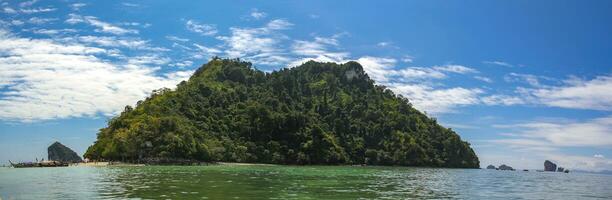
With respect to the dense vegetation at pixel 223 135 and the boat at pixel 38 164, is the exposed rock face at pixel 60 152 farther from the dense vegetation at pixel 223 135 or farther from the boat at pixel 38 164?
the boat at pixel 38 164

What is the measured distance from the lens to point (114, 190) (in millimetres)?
42719

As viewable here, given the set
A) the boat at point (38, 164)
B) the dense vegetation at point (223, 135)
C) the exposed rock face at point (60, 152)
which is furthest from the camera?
the exposed rock face at point (60, 152)

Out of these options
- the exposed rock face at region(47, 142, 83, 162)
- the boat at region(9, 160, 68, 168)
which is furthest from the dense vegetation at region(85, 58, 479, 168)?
the exposed rock face at region(47, 142, 83, 162)

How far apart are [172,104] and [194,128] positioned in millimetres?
15747

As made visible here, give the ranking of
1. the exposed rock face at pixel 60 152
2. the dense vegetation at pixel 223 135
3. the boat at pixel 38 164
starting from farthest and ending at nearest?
1. the exposed rock face at pixel 60 152
2. the dense vegetation at pixel 223 135
3. the boat at pixel 38 164

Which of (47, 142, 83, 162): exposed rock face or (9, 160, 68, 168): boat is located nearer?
(9, 160, 68, 168): boat

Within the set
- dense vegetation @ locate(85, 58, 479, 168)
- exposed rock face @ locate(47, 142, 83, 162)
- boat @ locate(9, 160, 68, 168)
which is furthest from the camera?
exposed rock face @ locate(47, 142, 83, 162)

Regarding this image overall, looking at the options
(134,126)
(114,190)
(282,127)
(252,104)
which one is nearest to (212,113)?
(252,104)

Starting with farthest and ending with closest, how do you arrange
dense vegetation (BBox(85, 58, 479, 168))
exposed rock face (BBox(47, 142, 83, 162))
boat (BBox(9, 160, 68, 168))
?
1. exposed rock face (BBox(47, 142, 83, 162))
2. dense vegetation (BBox(85, 58, 479, 168))
3. boat (BBox(9, 160, 68, 168))

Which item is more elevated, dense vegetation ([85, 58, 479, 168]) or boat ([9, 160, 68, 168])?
dense vegetation ([85, 58, 479, 168])

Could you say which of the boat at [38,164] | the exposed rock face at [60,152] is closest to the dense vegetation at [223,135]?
the boat at [38,164]

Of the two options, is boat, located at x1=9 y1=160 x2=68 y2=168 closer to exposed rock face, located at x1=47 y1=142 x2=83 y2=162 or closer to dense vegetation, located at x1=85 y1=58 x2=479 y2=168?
dense vegetation, located at x1=85 y1=58 x2=479 y2=168

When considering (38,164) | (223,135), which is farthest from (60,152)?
(38,164)

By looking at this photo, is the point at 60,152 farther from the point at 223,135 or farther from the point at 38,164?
the point at 38,164
